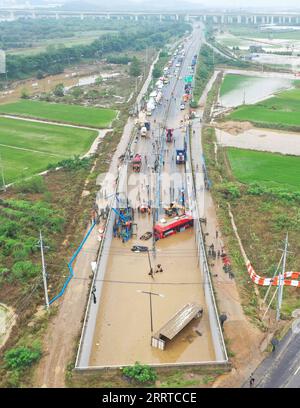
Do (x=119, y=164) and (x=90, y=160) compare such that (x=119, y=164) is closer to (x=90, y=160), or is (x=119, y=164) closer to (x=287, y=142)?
(x=90, y=160)

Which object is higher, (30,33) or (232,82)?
(30,33)

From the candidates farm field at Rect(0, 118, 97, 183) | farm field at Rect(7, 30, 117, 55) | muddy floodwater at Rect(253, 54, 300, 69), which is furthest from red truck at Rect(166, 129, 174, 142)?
farm field at Rect(7, 30, 117, 55)

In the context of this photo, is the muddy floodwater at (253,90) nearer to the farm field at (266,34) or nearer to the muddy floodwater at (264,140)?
the muddy floodwater at (264,140)

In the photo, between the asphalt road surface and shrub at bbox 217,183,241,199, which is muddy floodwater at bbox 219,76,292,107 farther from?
the asphalt road surface

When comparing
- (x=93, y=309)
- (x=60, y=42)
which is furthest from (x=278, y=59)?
(x=93, y=309)

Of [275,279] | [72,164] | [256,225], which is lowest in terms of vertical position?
[256,225]

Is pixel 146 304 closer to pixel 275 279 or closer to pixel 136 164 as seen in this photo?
pixel 275 279
